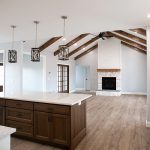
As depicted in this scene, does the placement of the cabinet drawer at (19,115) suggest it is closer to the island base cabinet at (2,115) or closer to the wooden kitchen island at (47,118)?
the wooden kitchen island at (47,118)

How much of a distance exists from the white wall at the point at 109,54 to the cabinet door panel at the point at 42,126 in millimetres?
A: 8414

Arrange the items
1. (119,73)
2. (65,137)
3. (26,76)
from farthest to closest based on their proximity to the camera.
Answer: (119,73) → (26,76) → (65,137)

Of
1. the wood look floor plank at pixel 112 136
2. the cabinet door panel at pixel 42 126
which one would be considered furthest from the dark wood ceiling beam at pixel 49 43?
the cabinet door panel at pixel 42 126

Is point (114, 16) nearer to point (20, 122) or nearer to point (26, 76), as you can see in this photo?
point (20, 122)

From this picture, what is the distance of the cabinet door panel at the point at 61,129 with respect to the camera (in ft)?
9.96

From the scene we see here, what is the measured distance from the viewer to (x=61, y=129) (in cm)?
309

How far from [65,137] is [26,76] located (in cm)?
535

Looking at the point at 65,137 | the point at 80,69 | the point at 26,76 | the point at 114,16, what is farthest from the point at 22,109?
the point at 80,69

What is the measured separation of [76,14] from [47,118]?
2252mm

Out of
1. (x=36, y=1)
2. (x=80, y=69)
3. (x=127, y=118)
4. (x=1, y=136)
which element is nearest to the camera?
(x=1, y=136)

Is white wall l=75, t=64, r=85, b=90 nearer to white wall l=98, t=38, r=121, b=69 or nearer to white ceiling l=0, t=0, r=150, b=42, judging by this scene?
white wall l=98, t=38, r=121, b=69

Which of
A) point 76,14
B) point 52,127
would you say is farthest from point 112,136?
point 76,14

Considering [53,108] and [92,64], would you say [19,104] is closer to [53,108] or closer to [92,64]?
[53,108]

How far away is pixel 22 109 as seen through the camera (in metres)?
3.47
